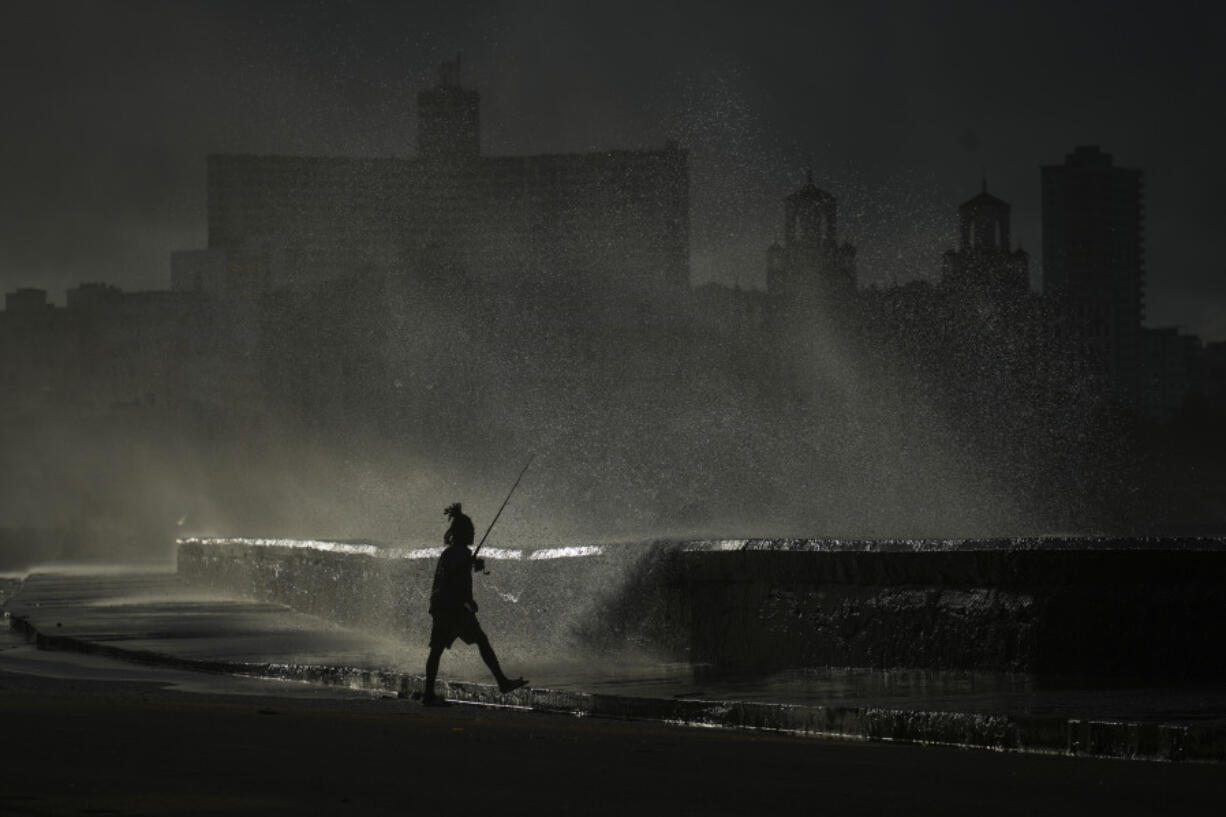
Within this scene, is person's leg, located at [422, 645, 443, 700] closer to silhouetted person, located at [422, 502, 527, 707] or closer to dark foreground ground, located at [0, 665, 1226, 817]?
silhouetted person, located at [422, 502, 527, 707]

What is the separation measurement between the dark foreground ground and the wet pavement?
18 centimetres

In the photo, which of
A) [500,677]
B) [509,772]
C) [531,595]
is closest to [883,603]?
[500,677]

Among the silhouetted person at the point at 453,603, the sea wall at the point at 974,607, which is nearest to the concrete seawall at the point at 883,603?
the sea wall at the point at 974,607

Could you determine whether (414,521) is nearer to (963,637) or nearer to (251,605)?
(251,605)

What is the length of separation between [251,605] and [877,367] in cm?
5661

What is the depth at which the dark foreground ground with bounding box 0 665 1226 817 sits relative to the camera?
331 inches

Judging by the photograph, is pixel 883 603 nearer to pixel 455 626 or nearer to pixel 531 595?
pixel 455 626

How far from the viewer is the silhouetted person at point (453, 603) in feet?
47.2

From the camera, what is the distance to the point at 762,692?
12.6m

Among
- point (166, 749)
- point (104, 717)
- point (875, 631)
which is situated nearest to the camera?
point (166, 749)

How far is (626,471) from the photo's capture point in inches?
2007

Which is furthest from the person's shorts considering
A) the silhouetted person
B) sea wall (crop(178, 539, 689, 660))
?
sea wall (crop(178, 539, 689, 660))

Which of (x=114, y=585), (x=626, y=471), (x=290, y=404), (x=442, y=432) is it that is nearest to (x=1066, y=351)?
(x=290, y=404)

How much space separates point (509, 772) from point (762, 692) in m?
3.19
